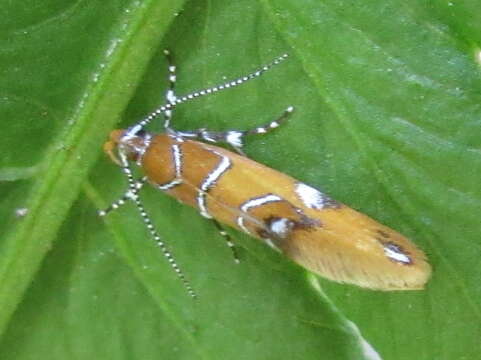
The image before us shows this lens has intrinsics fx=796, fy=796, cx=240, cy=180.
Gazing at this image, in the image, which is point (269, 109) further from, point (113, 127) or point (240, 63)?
point (113, 127)

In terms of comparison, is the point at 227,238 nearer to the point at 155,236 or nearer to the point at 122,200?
the point at 155,236

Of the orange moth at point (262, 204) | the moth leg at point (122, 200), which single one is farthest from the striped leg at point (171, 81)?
the moth leg at point (122, 200)

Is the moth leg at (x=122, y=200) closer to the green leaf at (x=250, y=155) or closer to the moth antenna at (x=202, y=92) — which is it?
the green leaf at (x=250, y=155)

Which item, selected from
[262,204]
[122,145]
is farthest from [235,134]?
[122,145]

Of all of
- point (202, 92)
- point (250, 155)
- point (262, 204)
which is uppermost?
point (202, 92)

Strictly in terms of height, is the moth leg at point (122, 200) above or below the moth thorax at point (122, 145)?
below

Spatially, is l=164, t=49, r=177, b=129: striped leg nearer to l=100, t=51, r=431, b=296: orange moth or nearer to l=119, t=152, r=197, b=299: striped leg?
l=100, t=51, r=431, b=296: orange moth

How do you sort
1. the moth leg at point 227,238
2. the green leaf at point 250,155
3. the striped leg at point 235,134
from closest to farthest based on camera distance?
the green leaf at point 250,155, the striped leg at point 235,134, the moth leg at point 227,238
